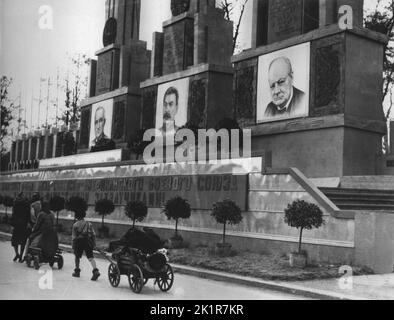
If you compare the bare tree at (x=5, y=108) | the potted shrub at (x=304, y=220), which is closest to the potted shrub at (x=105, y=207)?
the bare tree at (x=5, y=108)

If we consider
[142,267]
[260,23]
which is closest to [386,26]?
[260,23]

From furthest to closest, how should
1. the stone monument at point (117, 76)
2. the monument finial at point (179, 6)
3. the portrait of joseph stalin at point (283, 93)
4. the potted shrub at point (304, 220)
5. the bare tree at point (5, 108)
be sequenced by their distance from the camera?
the stone monument at point (117, 76), the monument finial at point (179, 6), the portrait of joseph stalin at point (283, 93), the potted shrub at point (304, 220), the bare tree at point (5, 108)

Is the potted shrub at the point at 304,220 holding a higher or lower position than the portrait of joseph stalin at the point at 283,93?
lower

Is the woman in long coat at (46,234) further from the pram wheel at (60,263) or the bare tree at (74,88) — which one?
the bare tree at (74,88)

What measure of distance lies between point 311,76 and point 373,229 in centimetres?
889

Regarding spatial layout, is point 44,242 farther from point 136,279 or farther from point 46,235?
point 136,279

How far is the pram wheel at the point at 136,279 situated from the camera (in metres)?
10.3

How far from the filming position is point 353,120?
19828mm

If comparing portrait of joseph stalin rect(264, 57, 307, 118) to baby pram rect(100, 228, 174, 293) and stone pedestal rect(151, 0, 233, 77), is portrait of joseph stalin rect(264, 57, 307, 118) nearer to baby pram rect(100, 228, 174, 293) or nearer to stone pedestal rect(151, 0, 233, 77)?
stone pedestal rect(151, 0, 233, 77)

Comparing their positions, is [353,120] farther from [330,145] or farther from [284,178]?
[284,178]

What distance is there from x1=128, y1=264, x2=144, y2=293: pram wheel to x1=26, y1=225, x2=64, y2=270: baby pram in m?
3.50

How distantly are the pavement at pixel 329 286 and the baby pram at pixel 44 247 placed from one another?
11.5ft

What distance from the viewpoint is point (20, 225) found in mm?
15242

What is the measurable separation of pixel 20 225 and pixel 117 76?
21.5m
